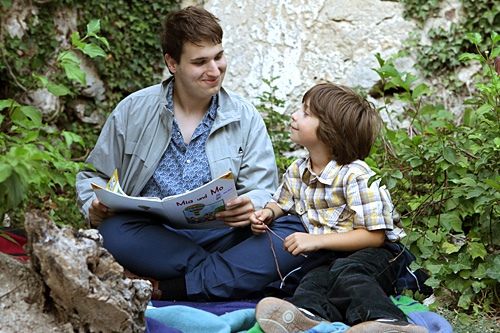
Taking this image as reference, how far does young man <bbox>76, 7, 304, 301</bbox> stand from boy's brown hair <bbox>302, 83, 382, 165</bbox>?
45 cm

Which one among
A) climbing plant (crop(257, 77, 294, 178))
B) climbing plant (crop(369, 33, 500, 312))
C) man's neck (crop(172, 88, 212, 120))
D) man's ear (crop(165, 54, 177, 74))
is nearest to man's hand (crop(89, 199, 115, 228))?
man's neck (crop(172, 88, 212, 120))

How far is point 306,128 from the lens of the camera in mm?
2688

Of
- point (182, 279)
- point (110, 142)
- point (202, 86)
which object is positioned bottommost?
point (182, 279)

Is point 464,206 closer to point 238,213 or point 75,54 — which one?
point 238,213

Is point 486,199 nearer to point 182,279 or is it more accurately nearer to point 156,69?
point 182,279

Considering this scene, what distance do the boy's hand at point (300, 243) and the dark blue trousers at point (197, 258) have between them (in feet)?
0.71

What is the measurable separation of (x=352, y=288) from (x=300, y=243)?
344 millimetres

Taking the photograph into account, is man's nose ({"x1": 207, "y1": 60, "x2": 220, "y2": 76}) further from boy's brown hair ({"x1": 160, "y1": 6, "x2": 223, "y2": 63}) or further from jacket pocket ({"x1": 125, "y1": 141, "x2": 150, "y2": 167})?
jacket pocket ({"x1": 125, "y1": 141, "x2": 150, "y2": 167})

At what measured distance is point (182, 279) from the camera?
8.71ft

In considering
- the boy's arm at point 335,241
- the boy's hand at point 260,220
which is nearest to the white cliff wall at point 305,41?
the boy's hand at point 260,220

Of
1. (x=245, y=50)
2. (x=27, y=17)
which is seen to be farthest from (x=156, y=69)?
(x=27, y=17)

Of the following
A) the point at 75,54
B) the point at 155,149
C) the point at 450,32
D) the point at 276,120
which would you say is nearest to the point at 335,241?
the point at 155,149

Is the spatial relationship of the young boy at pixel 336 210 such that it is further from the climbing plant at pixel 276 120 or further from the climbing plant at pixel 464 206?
the climbing plant at pixel 276 120

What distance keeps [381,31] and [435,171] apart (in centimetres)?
240
